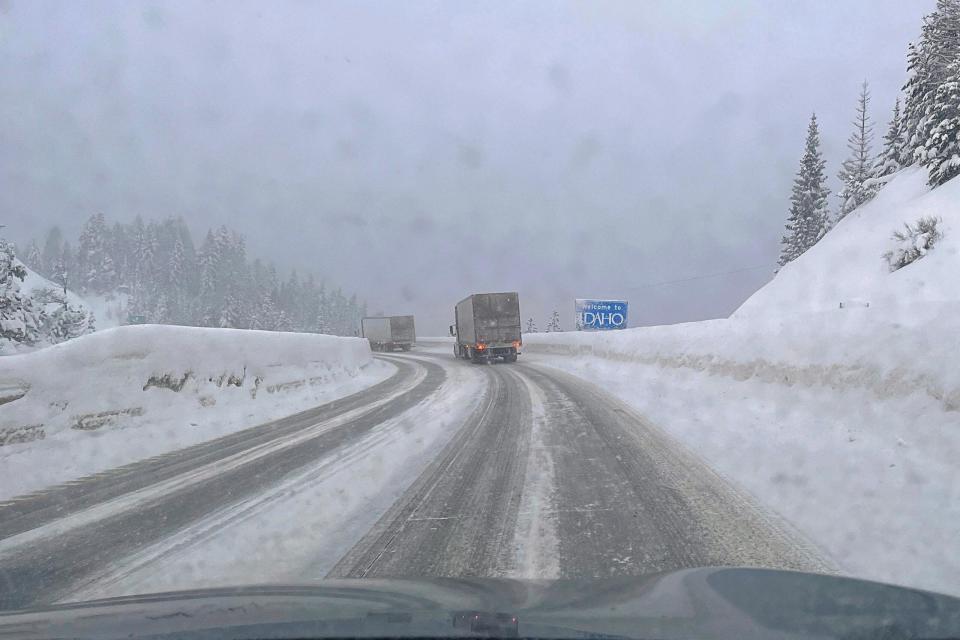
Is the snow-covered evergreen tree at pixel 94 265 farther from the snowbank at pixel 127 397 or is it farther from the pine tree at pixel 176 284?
the snowbank at pixel 127 397

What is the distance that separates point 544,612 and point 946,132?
1403 inches

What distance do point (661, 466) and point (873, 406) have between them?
8.44 feet

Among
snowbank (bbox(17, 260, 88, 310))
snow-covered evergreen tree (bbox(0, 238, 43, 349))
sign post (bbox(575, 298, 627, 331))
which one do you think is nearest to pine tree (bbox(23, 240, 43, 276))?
snowbank (bbox(17, 260, 88, 310))

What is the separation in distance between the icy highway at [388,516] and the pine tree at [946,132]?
28.9m

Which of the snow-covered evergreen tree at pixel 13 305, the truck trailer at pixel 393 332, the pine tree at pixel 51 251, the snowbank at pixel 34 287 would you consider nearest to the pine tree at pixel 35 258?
the pine tree at pixel 51 251

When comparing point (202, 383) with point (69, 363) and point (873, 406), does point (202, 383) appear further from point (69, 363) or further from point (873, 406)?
point (873, 406)

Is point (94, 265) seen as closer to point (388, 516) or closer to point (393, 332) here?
point (393, 332)

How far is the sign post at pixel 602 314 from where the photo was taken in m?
30.0

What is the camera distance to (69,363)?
835 cm

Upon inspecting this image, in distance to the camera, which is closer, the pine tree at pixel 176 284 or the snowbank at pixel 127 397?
the snowbank at pixel 127 397

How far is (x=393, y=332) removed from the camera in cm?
6272

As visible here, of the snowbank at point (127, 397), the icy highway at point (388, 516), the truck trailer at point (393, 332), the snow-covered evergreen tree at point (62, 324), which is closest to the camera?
the icy highway at point (388, 516)

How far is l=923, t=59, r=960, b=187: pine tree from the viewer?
27.0m

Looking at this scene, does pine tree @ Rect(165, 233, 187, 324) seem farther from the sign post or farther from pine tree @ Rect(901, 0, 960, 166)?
pine tree @ Rect(901, 0, 960, 166)
